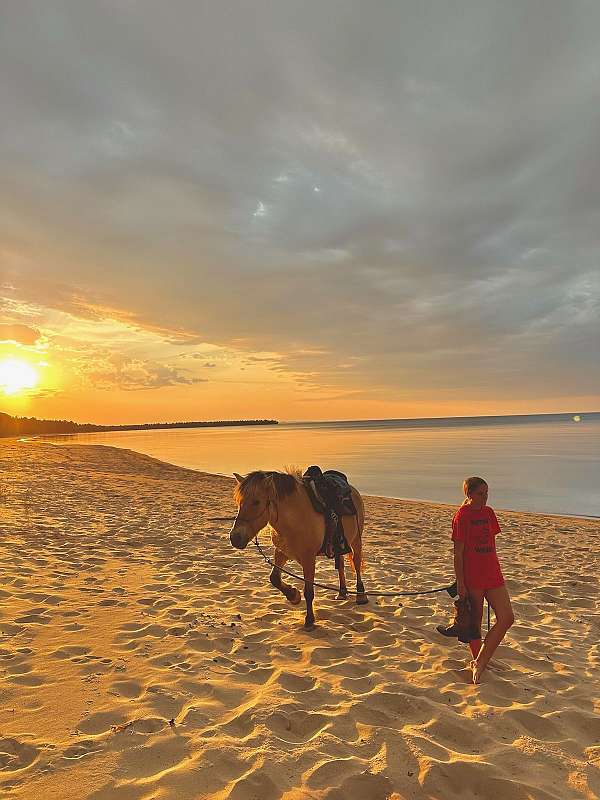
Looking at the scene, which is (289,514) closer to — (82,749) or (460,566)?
(460,566)

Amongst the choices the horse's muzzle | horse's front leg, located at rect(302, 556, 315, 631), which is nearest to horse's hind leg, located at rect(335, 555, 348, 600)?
horse's front leg, located at rect(302, 556, 315, 631)

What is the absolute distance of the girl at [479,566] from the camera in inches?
172

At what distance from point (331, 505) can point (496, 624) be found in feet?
7.88

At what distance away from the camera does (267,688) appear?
4.13 meters

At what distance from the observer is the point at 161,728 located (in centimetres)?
340

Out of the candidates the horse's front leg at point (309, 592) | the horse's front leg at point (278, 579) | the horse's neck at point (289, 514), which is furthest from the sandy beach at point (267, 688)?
the horse's neck at point (289, 514)

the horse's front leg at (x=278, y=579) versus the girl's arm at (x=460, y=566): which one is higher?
the girl's arm at (x=460, y=566)

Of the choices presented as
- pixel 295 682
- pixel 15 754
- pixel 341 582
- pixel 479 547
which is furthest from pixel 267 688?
pixel 341 582

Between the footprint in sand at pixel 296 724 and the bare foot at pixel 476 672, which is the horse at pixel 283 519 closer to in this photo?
the footprint in sand at pixel 296 724

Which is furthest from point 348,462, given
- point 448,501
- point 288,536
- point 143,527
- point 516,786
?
point 516,786

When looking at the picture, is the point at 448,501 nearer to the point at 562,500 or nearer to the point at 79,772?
the point at 562,500

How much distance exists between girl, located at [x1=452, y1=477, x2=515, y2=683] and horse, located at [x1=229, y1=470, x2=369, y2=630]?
1877 mm

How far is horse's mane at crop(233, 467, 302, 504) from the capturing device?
524cm

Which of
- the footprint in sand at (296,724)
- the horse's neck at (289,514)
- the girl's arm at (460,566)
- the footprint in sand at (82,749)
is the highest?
the horse's neck at (289,514)
